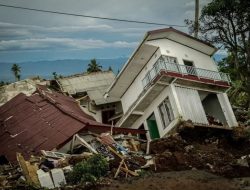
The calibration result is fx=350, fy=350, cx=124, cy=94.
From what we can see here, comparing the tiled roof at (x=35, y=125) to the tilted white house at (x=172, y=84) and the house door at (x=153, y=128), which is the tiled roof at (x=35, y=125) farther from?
the house door at (x=153, y=128)

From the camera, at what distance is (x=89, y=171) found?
14852mm

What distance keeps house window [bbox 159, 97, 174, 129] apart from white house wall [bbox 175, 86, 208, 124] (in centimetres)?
98

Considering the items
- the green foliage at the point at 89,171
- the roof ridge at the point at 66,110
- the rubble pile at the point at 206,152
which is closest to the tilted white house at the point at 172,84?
the rubble pile at the point at 206,152

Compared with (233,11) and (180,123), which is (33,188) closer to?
(180,123)

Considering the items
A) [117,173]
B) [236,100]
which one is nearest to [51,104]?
[117,173]

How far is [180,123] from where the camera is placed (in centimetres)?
2328

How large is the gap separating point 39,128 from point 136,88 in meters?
10.2

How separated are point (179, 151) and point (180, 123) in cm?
362

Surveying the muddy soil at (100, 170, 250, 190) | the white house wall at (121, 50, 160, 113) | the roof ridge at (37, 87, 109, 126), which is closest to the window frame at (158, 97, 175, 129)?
the white house wall at (121, 50, 160, 113)

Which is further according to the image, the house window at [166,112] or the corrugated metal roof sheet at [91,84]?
the corrugated metal roof sheet at [91,84]

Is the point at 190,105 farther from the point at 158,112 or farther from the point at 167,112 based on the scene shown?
the point at 158,112

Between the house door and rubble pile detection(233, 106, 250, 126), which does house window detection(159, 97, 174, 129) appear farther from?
rubble pile detection(233, 106, 250, 126)

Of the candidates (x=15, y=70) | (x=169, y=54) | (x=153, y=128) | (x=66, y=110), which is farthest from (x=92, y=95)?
(x=15, y=70)

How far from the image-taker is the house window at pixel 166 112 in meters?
25.2
